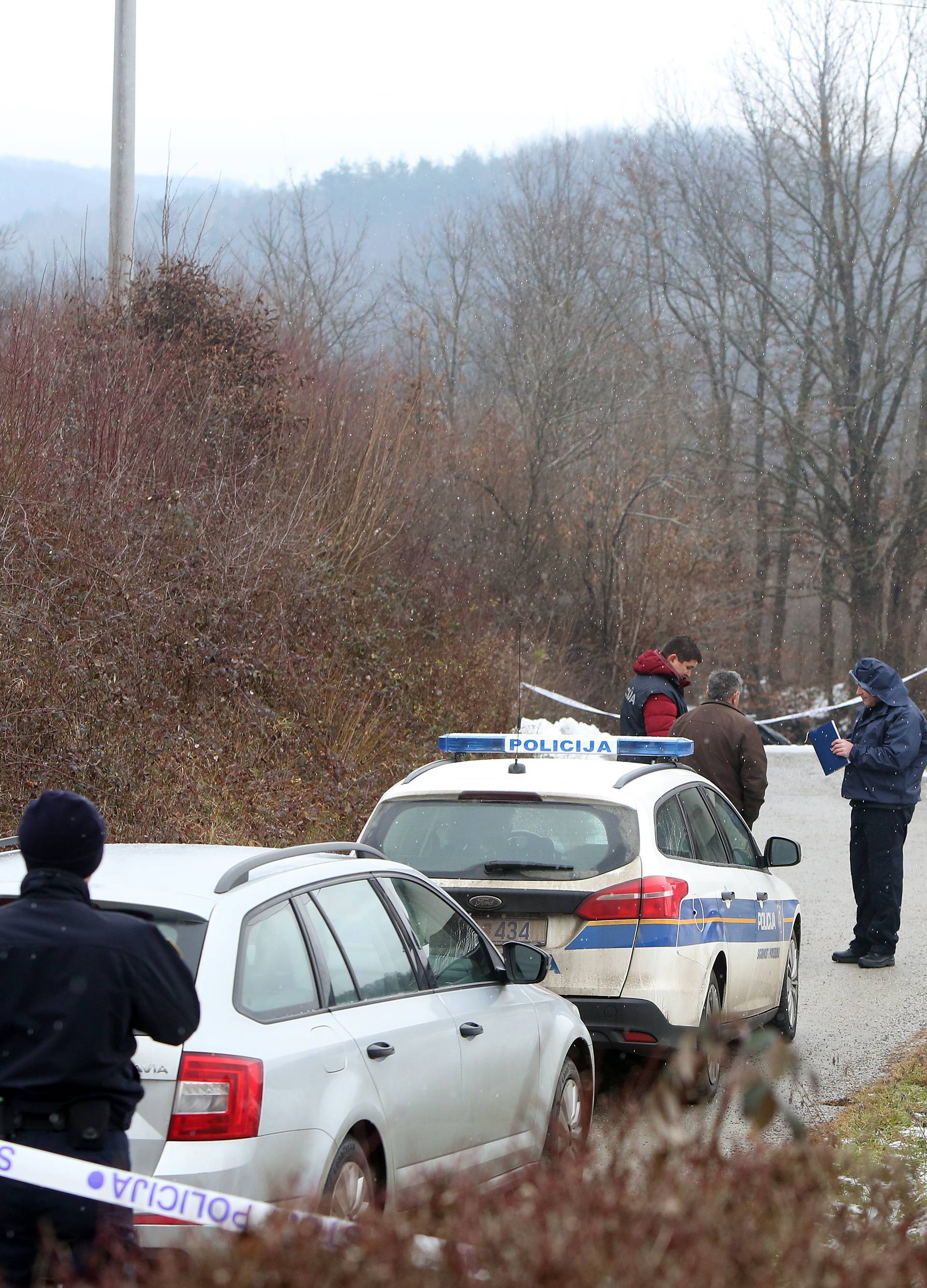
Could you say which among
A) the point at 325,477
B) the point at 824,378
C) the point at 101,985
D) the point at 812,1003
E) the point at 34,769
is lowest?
the point at 812,1003

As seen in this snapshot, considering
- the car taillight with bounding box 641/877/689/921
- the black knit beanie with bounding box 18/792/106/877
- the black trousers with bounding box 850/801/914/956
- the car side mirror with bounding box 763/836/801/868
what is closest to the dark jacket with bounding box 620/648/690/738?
the black trousers with bounding box 850/801/914/956

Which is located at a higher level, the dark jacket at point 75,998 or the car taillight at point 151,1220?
the dark jacket at point 75,998

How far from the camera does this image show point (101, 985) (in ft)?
11.2

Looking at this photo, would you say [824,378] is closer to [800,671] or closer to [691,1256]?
[800,671]

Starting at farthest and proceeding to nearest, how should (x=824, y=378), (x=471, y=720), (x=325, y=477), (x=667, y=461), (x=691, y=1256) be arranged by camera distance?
1. (x=824, y=378)
2. (x=667, y=461)
3. (x=325, y=477)
4. (x=471, y=720)
5. (x=691, y=1256)

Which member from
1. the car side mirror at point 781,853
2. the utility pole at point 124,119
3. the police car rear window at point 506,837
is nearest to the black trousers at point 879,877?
the car side mirror at point 781,853

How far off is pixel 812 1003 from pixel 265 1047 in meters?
6.16

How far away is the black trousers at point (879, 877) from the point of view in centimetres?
1002

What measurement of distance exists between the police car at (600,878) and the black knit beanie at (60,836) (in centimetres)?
350

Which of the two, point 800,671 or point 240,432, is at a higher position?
point 240,432

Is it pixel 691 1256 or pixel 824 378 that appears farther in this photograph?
pixel 824 378

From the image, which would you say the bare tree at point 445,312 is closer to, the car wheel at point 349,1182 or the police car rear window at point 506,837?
the police car rear window at point 506,837

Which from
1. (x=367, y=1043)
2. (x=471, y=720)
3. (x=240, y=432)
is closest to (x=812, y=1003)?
(x=367, y=1043)

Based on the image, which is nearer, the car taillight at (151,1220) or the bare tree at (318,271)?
the car taillight at (151,1220)
